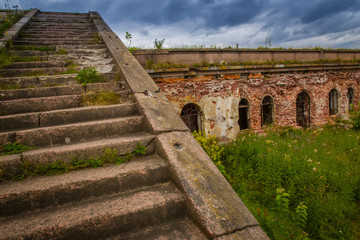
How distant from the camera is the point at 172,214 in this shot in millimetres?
1943

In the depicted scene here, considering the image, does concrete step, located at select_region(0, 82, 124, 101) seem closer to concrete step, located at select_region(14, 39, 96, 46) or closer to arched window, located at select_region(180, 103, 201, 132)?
concrete step, located at select_region(14, 39, 96, 46)

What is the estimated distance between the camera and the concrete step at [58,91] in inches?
128

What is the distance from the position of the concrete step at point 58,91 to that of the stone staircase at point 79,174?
0.04ft

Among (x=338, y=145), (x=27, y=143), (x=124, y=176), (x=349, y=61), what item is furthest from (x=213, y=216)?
(x=349, y=61)

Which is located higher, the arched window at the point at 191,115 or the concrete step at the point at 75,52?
the concrete step at the point at 75,52

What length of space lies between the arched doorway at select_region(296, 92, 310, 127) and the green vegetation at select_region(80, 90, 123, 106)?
10.0m

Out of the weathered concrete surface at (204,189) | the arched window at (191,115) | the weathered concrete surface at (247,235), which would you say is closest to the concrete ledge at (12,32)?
the weathered concrete surface at (204,189)

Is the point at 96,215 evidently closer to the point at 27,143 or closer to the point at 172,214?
the point at 172,214

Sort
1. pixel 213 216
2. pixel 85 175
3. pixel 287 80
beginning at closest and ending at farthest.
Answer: pixel 213 216, pixel 85 175, pixel 287 80

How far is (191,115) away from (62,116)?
5676 mm

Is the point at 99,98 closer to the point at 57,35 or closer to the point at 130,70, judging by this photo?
the point at 130,70

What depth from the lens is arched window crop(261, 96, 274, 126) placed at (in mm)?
9621

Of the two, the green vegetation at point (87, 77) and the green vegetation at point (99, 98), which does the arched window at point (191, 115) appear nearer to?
the green vegetation at point (87, 77)

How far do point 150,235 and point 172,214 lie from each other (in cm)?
27
